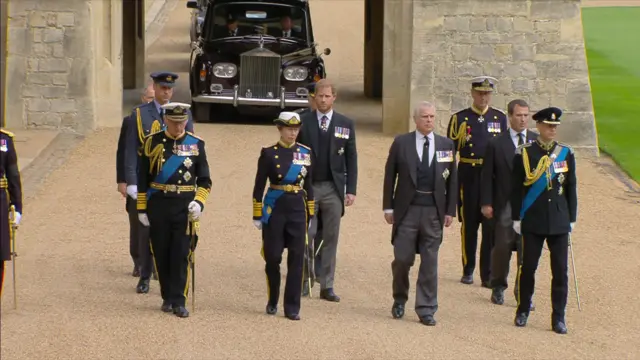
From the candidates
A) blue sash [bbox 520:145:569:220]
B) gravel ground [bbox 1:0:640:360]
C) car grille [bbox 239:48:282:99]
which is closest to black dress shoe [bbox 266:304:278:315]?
gravel ground [bbox 1:0:640:360]

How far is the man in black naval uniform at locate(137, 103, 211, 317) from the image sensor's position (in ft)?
35.7

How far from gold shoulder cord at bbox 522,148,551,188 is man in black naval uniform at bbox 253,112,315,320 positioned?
1.75 m

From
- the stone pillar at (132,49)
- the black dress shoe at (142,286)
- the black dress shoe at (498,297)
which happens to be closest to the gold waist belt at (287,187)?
the black dress shoe at (142,286)

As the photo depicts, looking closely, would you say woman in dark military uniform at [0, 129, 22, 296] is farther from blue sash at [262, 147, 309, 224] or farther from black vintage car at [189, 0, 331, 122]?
black vintage car at [189, 0, 331, 122]

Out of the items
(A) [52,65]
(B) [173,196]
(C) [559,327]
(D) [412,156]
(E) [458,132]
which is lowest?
(C) [559,327]

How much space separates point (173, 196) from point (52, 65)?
10.6m

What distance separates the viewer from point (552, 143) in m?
11.0

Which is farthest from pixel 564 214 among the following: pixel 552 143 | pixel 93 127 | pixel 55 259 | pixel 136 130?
pixel 93 127

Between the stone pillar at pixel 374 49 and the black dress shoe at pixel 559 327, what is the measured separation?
54.0ft

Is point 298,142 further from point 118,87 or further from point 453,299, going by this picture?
point 118,87

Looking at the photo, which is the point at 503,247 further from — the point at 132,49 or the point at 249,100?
the point at 132,49

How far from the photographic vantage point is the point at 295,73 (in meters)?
21.8

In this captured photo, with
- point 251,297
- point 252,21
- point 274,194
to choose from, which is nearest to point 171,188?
point 274,194

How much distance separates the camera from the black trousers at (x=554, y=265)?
10898mm
